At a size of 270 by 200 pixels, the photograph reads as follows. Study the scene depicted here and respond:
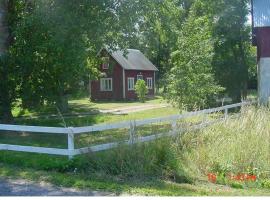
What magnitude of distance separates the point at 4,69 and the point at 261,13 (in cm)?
1521

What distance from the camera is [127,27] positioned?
1712 cm

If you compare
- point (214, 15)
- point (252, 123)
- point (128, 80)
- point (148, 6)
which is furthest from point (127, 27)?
point (128, 80)

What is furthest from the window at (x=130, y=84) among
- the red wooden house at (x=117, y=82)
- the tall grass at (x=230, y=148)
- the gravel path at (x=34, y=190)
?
the gravel path at (x=34, y=190)

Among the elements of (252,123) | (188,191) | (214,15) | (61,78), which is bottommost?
(188,191)

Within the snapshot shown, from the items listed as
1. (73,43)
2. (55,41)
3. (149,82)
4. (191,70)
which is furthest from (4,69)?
(149,82)

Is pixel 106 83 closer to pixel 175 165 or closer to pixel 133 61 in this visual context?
pixel 133 61

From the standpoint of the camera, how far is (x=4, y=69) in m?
16.1

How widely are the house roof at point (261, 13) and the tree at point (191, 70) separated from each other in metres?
4.24

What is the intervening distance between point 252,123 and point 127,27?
739 cm

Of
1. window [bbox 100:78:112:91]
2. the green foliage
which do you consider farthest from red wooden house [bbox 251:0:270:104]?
window [bbox 100:78:112:91]

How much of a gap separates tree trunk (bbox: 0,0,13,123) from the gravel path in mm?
7722

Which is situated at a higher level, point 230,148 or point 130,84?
point 130,84

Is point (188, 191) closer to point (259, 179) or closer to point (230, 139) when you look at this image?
point (259, 179)

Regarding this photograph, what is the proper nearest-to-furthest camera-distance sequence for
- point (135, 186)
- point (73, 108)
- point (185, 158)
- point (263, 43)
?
point (135, 186), point (185, 158), point (263, 43), point (73, 108)
